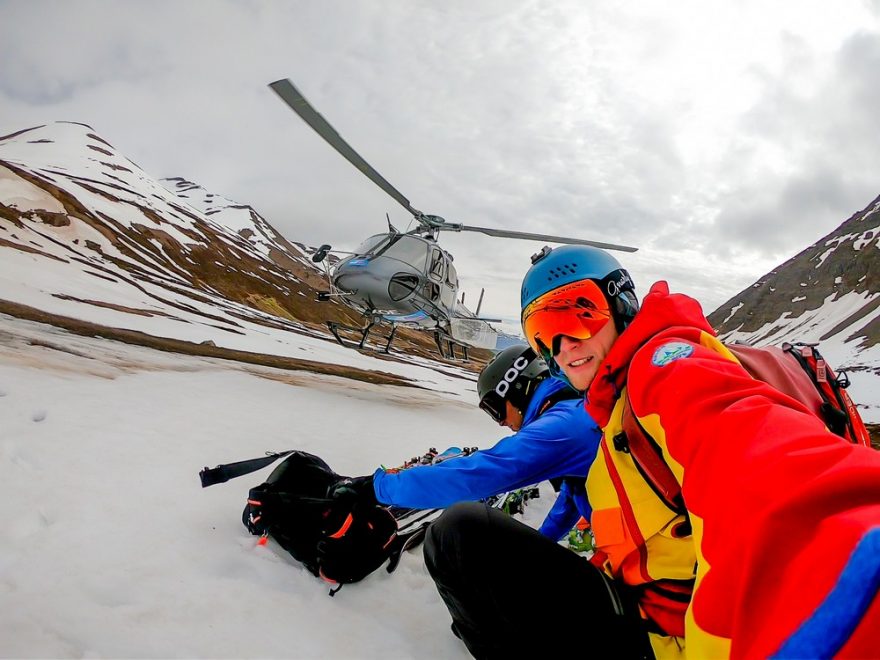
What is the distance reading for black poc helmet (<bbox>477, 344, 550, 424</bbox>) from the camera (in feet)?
12.2

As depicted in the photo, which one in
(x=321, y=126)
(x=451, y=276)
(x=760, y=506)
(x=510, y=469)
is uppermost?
(x=321, y=126)

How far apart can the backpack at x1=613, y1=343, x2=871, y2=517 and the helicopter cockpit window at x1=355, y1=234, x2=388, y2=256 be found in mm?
9841

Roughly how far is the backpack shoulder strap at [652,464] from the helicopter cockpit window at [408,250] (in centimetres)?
936

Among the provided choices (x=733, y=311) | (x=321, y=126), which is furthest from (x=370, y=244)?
(x=733, y=311)

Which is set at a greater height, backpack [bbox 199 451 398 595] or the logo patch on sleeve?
the logo patch on sleeve

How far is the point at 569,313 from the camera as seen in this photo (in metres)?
2.46

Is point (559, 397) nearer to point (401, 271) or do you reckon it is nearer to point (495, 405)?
point (495, 405)

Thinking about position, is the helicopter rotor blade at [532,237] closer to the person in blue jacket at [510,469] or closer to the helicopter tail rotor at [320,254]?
the helicopter tail rotor at [320,254]

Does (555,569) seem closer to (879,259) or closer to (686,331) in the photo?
(686,331)

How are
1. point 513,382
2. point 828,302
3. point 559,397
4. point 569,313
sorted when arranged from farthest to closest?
1. point 828,302
2. point 513,382
3. point 559,397
4. point 569,313

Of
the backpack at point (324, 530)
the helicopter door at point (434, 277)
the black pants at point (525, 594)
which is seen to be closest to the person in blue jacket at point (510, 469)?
the backpack at point (324, 530)

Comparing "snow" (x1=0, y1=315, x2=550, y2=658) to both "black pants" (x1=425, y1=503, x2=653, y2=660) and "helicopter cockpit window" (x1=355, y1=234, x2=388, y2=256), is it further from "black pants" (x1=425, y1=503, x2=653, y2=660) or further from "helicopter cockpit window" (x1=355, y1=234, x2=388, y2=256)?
"helicopter cockpit window" (x1=355, y1=234, x2=388, y2=256)

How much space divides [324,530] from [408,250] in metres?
8.56

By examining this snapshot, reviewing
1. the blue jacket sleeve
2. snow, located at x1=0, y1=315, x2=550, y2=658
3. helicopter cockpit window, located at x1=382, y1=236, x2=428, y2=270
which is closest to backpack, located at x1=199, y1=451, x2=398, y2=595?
snow, located at x1=0, y1=315, x2=550, y2=658
